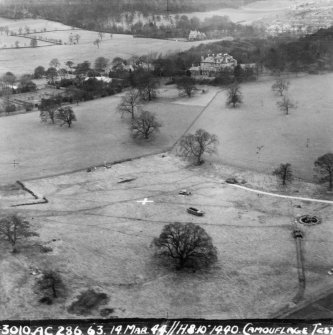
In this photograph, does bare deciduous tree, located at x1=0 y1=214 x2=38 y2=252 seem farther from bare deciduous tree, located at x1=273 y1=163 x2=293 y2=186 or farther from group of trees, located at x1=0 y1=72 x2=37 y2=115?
group of trees, located at x1=0 y1=72 x2=37 y2=115

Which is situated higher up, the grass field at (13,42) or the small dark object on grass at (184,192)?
the grass field at (13,42)

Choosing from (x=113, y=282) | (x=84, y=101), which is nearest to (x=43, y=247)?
(x=113, y=282)

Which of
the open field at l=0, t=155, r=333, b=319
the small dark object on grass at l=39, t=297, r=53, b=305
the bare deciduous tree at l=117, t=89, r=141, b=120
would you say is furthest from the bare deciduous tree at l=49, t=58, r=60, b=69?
the small dark object on grass at l=39, t=297, r=53, b=305

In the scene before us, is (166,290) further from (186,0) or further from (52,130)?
(186,0)

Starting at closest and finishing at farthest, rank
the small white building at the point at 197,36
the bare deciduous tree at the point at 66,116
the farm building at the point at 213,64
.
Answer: the bare deciduous tree at the point at 66,116, the farm building at the point at 213,64, the small white building at the point at 197,36

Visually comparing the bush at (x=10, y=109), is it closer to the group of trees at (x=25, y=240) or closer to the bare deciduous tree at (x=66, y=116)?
the bare deciduous tree at (x=66, y=116)

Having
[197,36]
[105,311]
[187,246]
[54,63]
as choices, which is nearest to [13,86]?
[54,63]

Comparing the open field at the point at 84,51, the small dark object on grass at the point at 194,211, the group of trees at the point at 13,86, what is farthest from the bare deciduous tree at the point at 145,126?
the open field at the point at 84,51
